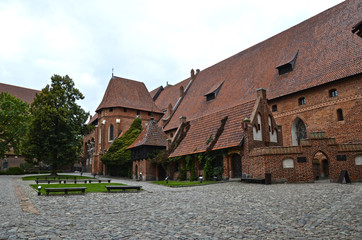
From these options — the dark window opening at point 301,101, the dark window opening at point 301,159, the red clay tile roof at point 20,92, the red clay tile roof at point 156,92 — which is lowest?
the dark window opening at point 301,159

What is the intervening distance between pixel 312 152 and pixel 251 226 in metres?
12.8

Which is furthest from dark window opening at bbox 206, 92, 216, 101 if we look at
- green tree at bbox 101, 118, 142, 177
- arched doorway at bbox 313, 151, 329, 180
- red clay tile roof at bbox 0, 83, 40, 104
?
red clay tile roof at bbox 0, 83, 40, 104

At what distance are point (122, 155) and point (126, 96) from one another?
14340mm

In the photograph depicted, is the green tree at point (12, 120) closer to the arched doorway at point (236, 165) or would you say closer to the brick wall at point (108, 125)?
the brick wall at point (108, 125)

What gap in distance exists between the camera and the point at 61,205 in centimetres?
1009

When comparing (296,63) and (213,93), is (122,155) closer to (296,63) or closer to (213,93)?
(213,93)

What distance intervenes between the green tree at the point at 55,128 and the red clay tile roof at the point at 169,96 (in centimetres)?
1553

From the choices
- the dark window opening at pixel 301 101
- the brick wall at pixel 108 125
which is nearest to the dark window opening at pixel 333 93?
the dark window opening at pixel 301 101

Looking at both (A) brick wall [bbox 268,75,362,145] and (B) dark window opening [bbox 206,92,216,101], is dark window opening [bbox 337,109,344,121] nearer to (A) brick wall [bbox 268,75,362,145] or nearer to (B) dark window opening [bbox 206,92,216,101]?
(A) brick wall [bbox 268,75,362,145]

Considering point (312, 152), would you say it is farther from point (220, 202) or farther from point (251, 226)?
point (251, 226)

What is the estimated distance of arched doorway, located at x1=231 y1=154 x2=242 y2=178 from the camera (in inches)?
805

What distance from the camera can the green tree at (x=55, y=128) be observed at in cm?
2920

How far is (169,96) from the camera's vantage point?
47438 millimetres

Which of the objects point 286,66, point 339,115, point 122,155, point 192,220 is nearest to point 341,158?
point 339,115
